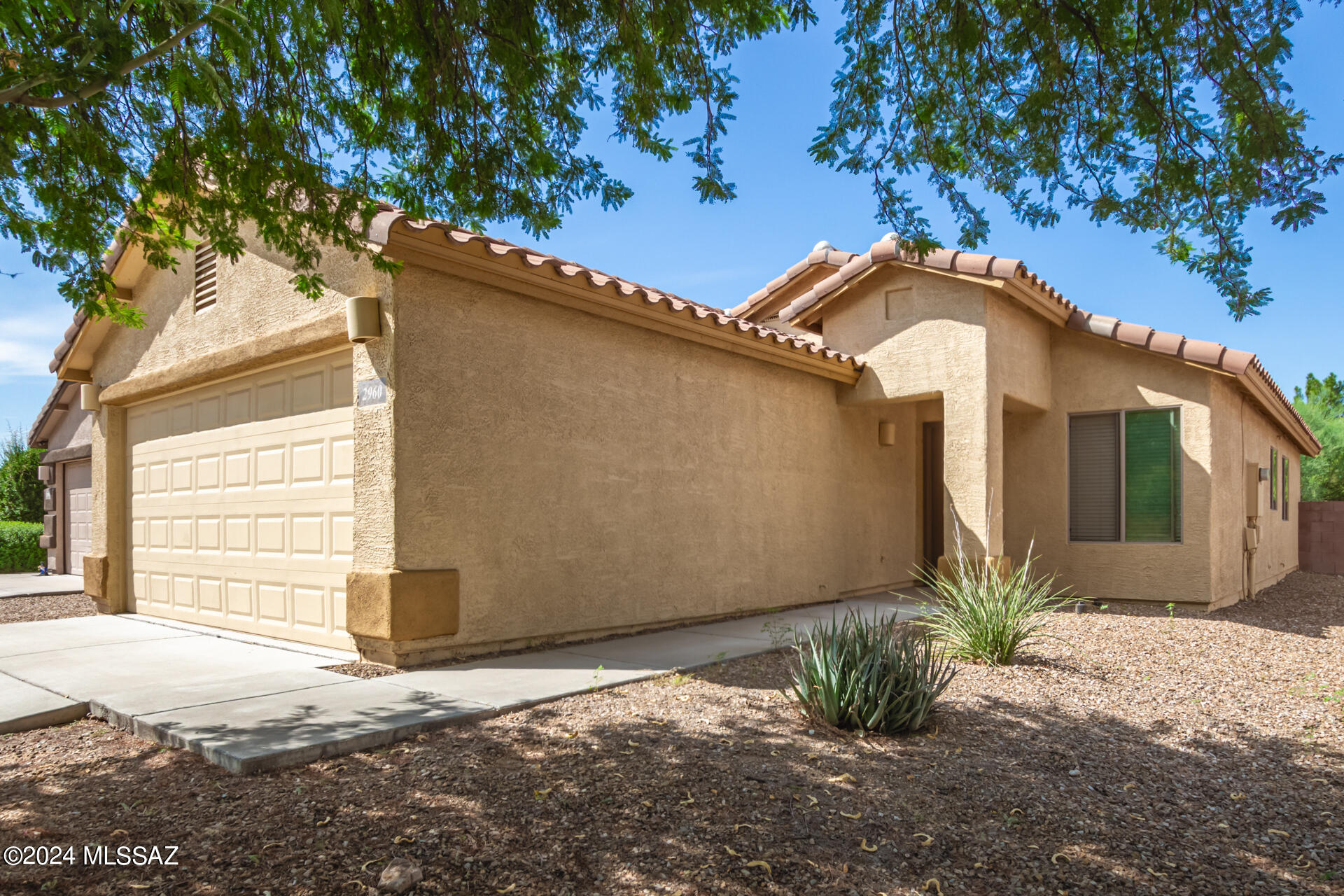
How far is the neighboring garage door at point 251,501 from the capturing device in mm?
7102

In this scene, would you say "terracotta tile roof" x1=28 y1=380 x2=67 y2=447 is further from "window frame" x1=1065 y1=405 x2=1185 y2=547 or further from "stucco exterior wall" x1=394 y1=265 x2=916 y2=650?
"window frame" x1=1065 y1=405 x2=1185 y2=547

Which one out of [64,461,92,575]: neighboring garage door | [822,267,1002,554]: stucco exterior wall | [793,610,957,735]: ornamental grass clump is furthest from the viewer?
[64,461,92,575]: neighboring garage door

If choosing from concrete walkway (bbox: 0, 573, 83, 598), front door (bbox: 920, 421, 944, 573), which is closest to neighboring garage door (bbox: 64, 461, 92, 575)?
concrete walkway (bbox: 0, 573, 83, 598)

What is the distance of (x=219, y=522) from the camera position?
27.9 feet

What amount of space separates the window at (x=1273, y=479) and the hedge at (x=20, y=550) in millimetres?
22658

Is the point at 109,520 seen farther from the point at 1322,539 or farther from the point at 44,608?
the point at 1322,539

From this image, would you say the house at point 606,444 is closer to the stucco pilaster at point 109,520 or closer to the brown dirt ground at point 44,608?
the stucco pilaster at point 109,520

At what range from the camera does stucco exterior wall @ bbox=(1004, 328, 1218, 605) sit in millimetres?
9719

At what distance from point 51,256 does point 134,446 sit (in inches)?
226

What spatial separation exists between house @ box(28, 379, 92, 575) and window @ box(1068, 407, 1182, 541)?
1566cm

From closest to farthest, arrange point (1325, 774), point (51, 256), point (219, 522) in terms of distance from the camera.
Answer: point (1325, 774) → point (51, 256) → point (219, 522)

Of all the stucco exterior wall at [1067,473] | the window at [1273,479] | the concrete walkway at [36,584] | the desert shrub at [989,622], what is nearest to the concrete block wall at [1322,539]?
the window at [1273,479]

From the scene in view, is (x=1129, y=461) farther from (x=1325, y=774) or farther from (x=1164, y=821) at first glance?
(x=1164, y=821)

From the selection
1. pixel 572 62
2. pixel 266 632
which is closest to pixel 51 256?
pixel 572 62
